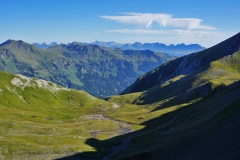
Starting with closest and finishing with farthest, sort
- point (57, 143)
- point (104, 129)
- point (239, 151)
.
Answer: point (239, 151) → point (57, 143) → point (104, 129)

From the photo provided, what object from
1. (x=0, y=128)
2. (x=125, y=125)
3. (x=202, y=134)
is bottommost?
(x=125, y=125)

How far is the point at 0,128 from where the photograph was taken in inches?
4208

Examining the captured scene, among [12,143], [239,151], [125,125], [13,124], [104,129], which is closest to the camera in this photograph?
[239,151]

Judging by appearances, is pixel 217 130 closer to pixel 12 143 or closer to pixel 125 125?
pixel 12 143

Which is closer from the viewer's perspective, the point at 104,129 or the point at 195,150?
the point at 195,150

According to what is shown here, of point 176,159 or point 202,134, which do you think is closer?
point 176,159

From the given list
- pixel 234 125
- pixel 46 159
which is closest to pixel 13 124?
pixel 46 159

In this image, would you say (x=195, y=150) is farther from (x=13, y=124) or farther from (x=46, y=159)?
(x=13, y=124)

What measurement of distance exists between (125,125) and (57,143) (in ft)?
266

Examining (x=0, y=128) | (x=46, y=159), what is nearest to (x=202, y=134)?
(x=46, y=159)

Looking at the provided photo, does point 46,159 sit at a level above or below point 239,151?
below

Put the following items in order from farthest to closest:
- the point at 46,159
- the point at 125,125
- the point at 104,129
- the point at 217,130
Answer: the point at 125,125 → the point at 104,129 → the point at 46,159 → the point at 217,130

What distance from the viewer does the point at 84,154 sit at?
273ft

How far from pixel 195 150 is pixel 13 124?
76237 mm
